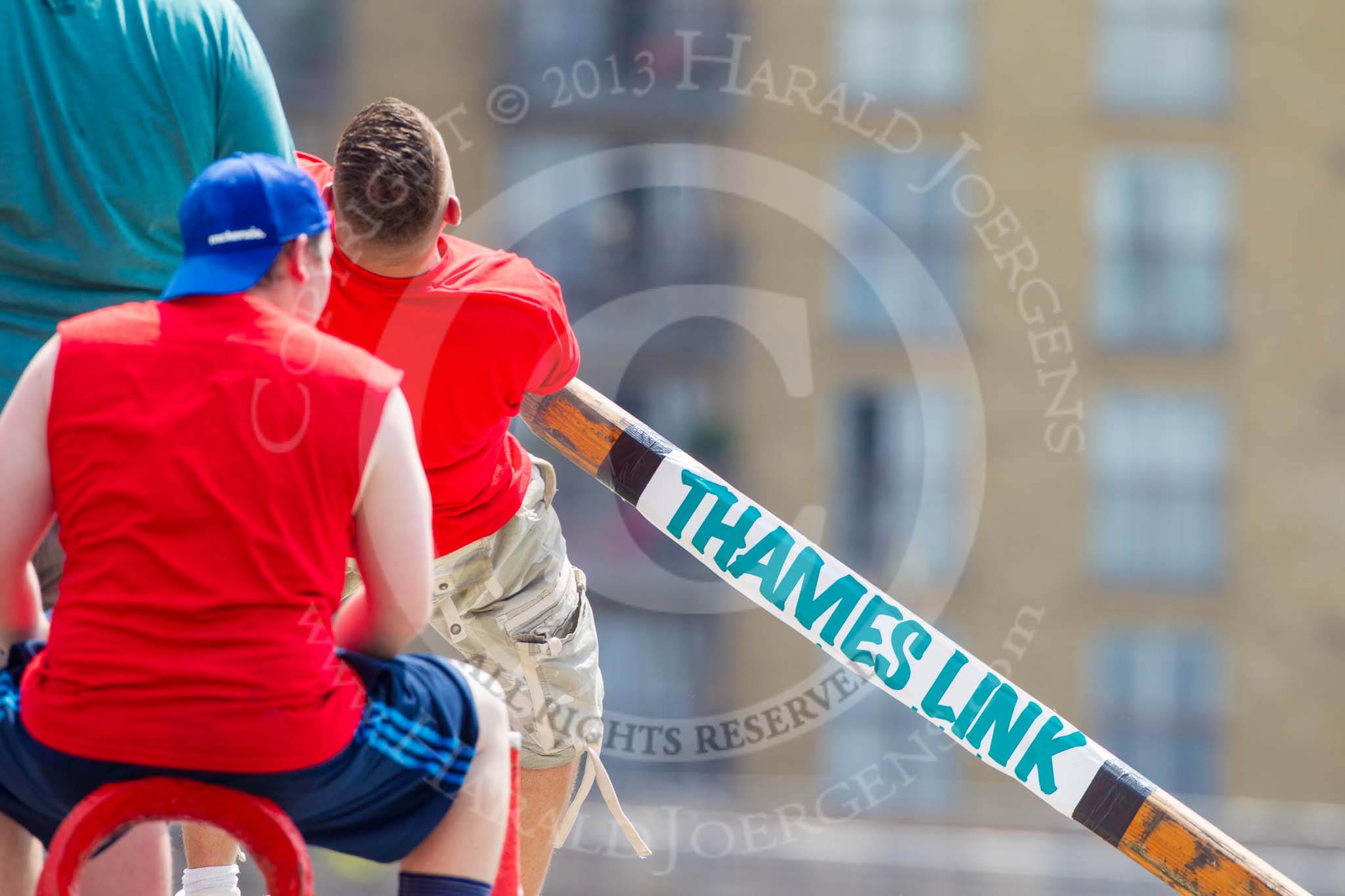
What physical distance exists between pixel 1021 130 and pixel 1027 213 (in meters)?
1.01

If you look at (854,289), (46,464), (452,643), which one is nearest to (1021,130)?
(854,289)

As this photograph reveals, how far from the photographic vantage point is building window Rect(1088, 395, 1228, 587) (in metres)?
20.7

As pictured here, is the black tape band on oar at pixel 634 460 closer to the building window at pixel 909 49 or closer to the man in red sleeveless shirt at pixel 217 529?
the man in red sleeveless shirt at pixel 217 529

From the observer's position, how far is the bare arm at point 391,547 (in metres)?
2.19

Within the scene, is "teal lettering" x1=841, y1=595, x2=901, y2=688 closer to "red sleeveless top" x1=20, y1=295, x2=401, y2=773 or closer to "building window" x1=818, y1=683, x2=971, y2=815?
"red sleeveless top" x1=20, y1=295, x2=401, y2=773

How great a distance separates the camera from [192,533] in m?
2.07

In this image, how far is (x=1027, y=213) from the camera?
21016 millimetres

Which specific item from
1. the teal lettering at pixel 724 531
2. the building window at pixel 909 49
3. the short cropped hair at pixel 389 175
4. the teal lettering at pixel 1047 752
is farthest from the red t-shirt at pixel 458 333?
the building window at pixel 909 49

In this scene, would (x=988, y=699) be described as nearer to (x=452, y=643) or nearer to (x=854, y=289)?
(x=452, y=643)

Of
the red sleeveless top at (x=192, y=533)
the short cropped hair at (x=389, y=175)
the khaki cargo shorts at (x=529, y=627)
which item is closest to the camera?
the red sleeveless top at (x=192, y=533)

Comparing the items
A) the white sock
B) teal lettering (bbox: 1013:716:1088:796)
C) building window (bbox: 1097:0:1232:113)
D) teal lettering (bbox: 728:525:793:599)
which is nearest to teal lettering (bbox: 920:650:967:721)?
teal lettering (bbox: 1013:716:1088:796)

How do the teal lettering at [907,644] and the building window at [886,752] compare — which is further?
the building window at [886,752]

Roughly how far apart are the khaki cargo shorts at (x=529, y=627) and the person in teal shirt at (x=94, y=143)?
879 mm

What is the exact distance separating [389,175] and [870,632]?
4.01 feet
